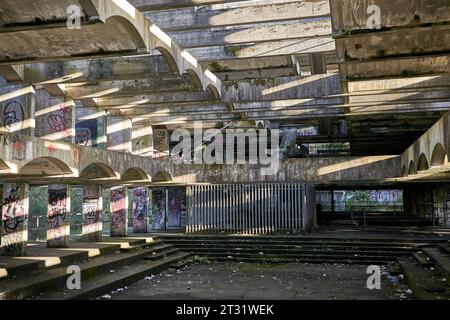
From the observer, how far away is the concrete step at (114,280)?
31.7 feet

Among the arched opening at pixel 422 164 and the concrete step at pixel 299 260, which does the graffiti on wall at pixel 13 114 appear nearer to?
the concrete step at pixel 299 260

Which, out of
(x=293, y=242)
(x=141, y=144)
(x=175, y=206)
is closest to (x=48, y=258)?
(x=293, y=242)

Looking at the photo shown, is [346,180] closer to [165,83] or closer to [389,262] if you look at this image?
[389,262]

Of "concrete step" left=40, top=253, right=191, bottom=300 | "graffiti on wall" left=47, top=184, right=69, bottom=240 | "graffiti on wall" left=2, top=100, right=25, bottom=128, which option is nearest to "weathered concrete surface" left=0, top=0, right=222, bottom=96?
"concrete step" left=40, top=253, right=191, bottom=300

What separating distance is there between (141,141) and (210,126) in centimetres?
347

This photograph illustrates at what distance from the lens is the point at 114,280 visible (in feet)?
37.4

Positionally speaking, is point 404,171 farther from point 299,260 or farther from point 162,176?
point 162,176

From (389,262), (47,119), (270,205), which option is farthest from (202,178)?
(389,262)

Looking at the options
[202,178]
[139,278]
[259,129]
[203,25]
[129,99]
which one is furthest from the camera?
[259,129]

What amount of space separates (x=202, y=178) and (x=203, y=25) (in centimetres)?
991

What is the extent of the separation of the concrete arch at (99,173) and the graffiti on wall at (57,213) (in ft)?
4.49

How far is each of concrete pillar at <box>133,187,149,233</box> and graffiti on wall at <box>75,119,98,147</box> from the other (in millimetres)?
3537

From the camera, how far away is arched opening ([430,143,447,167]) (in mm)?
9467

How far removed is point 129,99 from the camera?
16484mm
